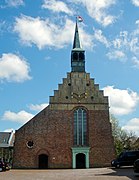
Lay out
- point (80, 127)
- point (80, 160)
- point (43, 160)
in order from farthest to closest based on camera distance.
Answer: point (80, 127), point (80, 160), point (43, 160)

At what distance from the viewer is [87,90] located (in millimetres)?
44688

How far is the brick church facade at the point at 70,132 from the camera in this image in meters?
41.6

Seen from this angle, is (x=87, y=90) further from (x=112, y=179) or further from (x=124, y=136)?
(x=112, y=179)

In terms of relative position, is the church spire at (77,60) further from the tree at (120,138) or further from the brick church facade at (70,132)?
the tree at (120,138)

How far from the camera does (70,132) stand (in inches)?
1673

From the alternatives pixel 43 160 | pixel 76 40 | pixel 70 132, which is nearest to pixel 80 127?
pixel 70 132

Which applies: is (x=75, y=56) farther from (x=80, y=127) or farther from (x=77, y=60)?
(x=80, y=127)

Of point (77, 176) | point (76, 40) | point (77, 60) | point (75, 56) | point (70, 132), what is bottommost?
point (77, 176)

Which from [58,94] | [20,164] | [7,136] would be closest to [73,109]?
[58,94]

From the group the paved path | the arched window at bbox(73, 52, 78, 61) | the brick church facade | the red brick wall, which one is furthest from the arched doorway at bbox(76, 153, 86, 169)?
the paved path

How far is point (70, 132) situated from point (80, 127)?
1.64 meters

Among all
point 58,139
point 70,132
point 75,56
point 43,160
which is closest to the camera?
point 43,160

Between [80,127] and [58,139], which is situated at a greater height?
[80,127]

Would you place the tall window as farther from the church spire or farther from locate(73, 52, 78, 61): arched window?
locate(73, 52, 78, 61): arched window
